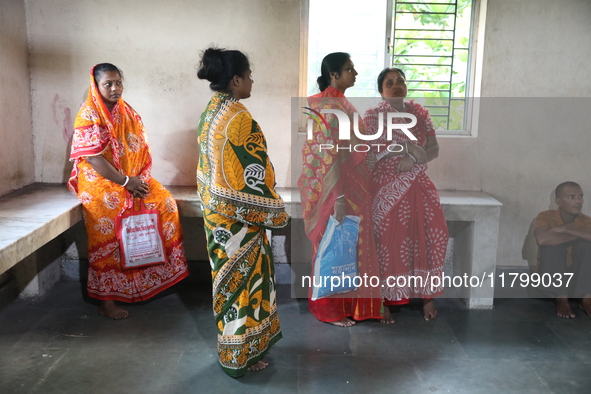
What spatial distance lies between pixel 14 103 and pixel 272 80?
1.75 metres

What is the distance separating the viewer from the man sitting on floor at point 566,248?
12.3 ft

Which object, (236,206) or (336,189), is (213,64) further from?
(336,189)

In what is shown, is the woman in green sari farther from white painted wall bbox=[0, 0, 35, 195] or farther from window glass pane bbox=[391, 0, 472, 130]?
window glass pane bbox=[391, 0, 472, 130]

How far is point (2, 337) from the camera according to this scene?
3299 mm

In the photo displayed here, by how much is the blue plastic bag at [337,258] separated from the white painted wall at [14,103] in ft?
6.95

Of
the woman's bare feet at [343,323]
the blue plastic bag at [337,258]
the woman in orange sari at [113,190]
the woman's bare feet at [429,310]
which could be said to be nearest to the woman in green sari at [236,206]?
the blue plastic bag at [337,258]

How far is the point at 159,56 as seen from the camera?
407 cm

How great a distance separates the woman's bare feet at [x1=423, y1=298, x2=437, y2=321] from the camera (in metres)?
3.68

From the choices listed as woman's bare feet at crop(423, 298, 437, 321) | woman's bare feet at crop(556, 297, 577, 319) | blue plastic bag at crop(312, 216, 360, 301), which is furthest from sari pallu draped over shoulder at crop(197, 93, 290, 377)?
woman's bare feet at crop(556, 297, 577, 319)

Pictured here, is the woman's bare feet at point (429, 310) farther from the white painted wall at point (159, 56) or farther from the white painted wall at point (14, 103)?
the white painted wall at point (14, 103)

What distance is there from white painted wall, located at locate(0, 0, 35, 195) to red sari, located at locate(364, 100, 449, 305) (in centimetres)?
233

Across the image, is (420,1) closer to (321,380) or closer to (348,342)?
(348,342)

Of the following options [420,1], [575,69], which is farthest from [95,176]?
[575,69]
